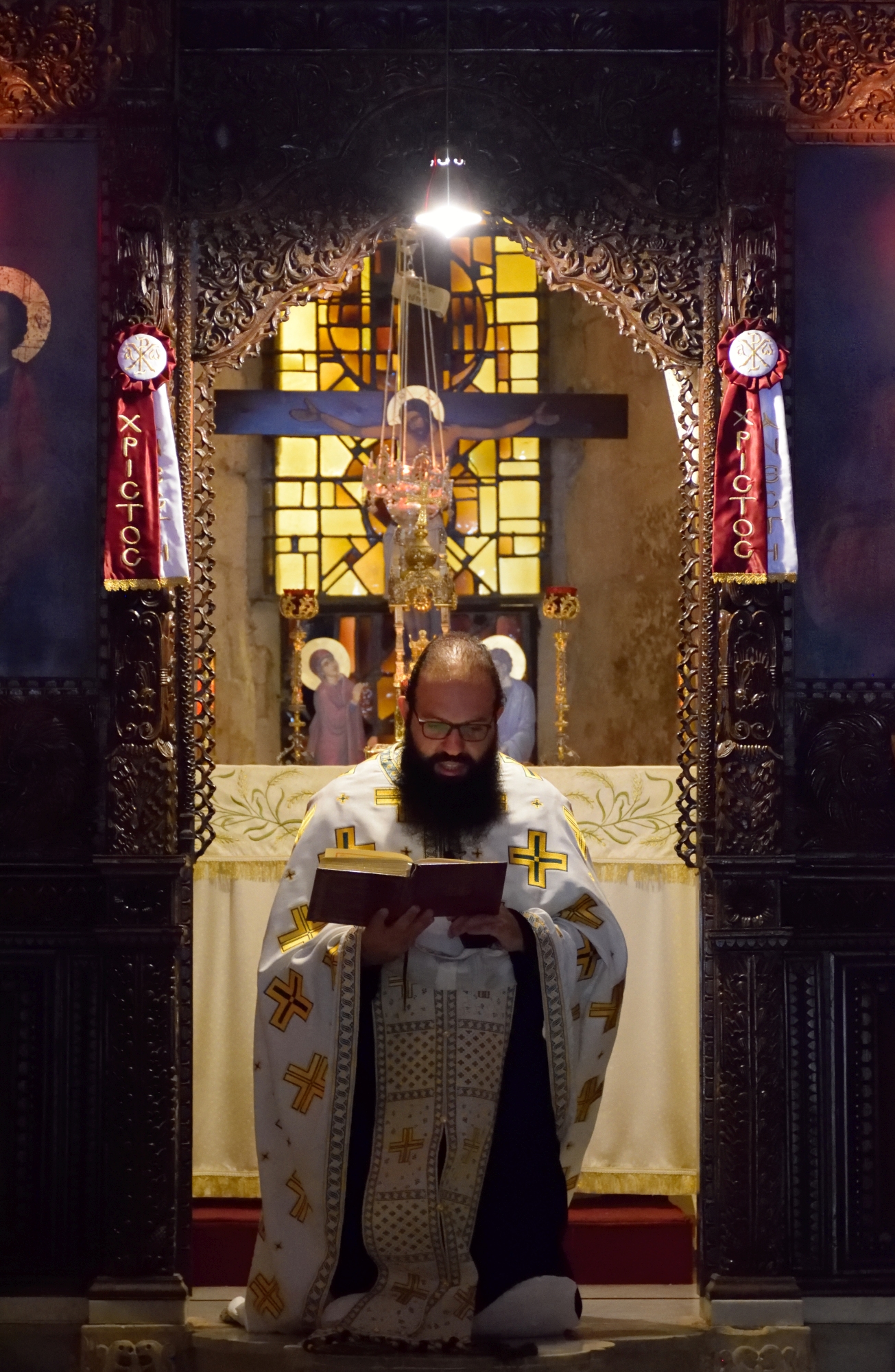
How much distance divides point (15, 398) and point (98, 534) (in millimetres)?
561

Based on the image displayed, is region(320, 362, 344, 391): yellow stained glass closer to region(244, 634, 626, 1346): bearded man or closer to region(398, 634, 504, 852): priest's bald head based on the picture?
region(398, 634, 504, 852): priest's bald head

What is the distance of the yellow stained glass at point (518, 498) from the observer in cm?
1105

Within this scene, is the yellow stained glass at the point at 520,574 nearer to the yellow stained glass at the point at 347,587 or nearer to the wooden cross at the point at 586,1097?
the yellow stained glass at the point at 347,587

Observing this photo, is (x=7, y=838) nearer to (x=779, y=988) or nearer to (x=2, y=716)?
(x=2, y=716)

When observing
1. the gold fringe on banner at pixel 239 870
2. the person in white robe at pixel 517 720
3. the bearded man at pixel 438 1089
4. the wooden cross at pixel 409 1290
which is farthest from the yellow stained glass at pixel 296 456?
the wooden cross at pixel 409 1290

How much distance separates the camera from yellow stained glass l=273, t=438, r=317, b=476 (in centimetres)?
1112

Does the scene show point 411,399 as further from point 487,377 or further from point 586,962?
point 586,962

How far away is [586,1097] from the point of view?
5613 millimetres

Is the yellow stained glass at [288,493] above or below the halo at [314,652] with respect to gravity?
above

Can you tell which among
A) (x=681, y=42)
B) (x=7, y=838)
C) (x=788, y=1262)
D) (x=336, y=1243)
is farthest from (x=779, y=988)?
(x=681, y=42)

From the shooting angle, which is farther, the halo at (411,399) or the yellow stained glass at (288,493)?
the yellow stained glass at (288,493)

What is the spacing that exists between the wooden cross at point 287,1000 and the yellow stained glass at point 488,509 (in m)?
5.81

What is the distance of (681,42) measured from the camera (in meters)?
6.43

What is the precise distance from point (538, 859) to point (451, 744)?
477 millimetres
